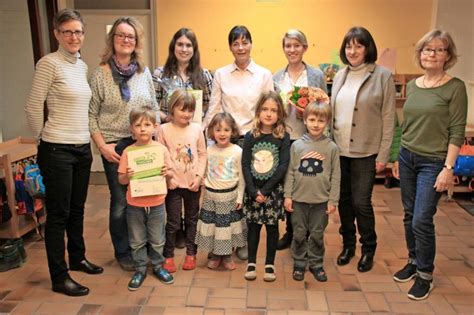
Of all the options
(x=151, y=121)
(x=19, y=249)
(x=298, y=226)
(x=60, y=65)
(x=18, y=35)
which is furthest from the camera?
(x=18, y=35)

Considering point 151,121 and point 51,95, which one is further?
point 151,121

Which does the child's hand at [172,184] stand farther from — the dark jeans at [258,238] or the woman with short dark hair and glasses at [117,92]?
the dark jeans at [258,238]

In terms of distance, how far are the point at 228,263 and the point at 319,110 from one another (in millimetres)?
1181

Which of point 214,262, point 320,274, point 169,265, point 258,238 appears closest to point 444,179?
point 320,274

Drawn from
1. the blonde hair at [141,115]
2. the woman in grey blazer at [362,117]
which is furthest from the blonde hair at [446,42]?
the blonde hair at [141,115]

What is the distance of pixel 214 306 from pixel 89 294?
760 mm

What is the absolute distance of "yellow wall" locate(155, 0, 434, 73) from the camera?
4992mm

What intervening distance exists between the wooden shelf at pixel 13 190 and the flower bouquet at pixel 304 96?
204cm

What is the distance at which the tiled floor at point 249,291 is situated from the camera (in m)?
2.44

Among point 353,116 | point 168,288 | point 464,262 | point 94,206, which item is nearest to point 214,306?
point 168,288

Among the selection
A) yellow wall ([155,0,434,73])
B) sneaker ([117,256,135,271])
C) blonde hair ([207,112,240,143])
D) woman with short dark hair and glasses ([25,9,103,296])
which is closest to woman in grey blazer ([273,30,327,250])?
blonde hair ([207,112,240,143])

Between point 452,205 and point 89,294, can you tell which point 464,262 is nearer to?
point 452,205

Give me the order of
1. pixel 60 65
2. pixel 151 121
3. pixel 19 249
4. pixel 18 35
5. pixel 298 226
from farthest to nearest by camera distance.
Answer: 1. pixel 18 35
2. pixel 19 249
3. pixel 298 226
4. pixel 151 121
5. pixel 60 65

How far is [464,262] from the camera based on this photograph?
3029 millimetres
